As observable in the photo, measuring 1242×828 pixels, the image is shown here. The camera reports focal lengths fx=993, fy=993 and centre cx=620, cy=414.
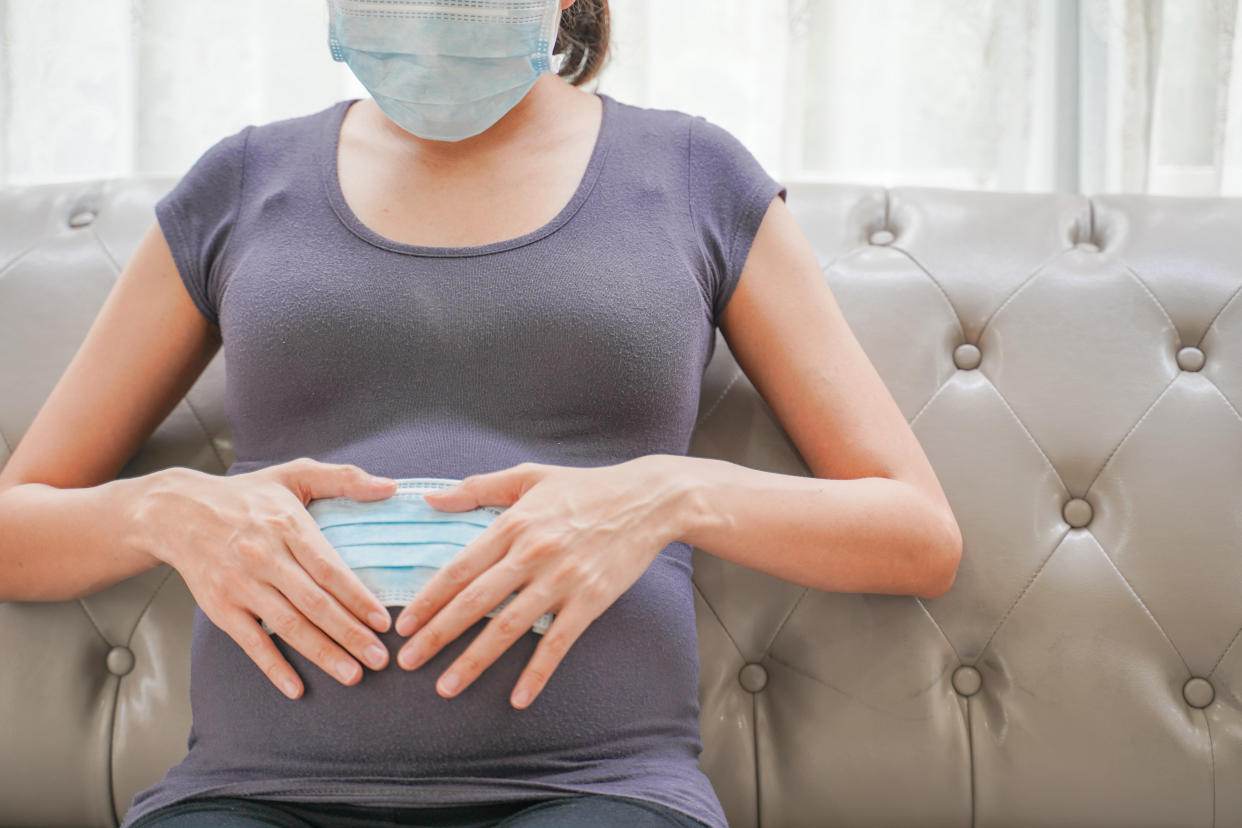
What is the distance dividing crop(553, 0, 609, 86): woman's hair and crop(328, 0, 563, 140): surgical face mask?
7.7 inches

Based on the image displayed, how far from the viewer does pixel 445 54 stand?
847 millimetres

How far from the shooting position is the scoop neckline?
85 cm

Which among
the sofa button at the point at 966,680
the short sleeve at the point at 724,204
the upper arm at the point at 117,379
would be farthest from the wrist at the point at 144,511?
the sofa button at the point at 966,680

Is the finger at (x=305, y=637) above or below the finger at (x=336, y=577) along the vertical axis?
below

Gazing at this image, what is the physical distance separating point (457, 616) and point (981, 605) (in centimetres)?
55

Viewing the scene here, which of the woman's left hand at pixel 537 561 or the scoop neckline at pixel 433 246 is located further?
the scoop neckline at pixel 433 246

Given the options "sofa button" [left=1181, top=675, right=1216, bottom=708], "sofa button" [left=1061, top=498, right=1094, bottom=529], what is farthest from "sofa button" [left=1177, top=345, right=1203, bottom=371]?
"sofa button" [left=1181, top=675, right=1216, bottom=708]

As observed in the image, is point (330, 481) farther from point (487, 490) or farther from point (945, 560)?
point (945, 560)

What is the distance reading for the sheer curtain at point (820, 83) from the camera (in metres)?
1.43

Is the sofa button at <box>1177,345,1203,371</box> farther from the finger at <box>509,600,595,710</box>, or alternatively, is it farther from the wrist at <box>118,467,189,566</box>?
the wrist at <box>118,467,189,566</box>

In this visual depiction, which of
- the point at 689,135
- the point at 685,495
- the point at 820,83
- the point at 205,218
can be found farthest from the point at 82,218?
the point at 820,83

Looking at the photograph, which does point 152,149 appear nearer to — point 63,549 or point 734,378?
point 63,549

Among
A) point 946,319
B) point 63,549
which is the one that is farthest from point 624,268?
point 63,549

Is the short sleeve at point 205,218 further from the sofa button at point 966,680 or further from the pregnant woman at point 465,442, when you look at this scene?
the sofa button at point 966,680
